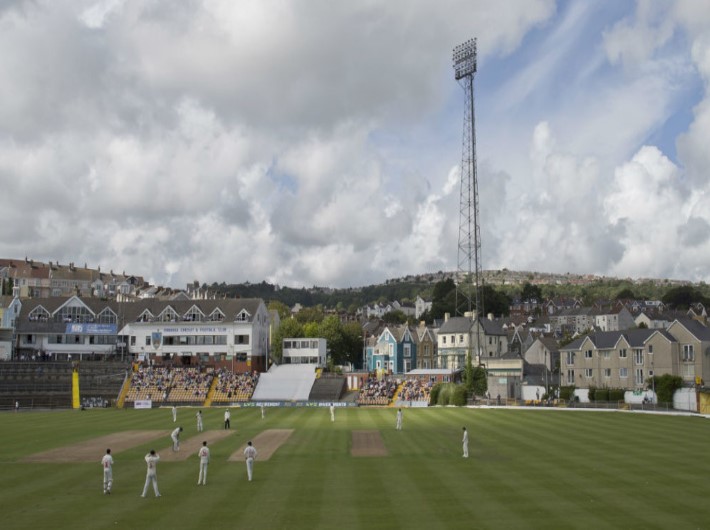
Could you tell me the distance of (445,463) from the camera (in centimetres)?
3256

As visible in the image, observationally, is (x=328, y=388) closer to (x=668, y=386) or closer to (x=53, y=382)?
(x=53, y=382)

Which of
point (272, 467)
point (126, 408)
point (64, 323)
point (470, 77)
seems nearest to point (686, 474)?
point (272, 467)

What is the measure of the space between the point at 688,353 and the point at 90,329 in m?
78.2

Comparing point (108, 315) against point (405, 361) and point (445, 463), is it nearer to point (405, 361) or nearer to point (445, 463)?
point (405, 361)

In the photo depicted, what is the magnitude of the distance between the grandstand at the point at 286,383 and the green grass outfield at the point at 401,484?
1529 inches

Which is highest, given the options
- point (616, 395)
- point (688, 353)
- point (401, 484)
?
point (688, 353)

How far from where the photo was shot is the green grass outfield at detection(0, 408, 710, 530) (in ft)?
70.7

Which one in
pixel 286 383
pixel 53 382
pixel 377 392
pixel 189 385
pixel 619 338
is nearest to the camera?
pixel 53 382

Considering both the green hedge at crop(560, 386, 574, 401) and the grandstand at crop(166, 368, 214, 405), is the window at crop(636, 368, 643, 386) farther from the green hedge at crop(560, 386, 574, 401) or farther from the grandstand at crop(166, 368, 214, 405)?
the grandstand at crop(166, 368, 214, 405)

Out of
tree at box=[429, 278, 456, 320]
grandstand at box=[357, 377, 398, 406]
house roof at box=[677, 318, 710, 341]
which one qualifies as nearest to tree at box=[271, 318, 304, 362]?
grandstand at box=[357, 377, 398, 406]

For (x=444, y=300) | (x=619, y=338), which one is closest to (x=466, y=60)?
(x=619, y=338)

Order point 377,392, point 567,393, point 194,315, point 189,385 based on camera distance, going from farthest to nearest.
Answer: point 194,315 → point 189,385 → point 377,392 → point 567,393

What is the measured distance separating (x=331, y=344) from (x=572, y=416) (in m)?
67.3

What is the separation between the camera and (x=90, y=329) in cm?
10244
